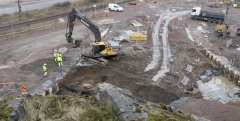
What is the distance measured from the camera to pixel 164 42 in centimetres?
3328

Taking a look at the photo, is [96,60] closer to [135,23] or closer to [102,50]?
[102,50]

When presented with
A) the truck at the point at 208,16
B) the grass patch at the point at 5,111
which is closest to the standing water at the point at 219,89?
A: the grass patch at the point at 5,111

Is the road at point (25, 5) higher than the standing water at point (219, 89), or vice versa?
the road at point (25, 5)

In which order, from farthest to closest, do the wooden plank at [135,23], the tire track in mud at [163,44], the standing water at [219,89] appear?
the wooden plank at [135,23], the tire track in mud at [163,44], the standing water at [219,89]

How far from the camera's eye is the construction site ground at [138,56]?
71.1 ft

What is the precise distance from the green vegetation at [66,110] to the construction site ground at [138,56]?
293 inches

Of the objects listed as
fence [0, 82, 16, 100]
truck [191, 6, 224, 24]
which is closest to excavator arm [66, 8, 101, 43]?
fence [0, 82, 16, 100]

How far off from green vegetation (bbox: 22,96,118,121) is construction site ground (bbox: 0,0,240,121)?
24.4 ft

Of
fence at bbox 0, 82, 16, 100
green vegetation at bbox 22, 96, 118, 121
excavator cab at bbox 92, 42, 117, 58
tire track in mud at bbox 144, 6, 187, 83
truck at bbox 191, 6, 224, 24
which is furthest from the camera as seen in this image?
truck at bbox 191, 6, 224, 24

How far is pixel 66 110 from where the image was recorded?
9.98 meters

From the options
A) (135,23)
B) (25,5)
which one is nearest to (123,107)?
(135,23)

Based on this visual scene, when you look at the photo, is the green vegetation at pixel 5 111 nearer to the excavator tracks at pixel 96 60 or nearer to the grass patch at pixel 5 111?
the grass patch at pixel 5 111

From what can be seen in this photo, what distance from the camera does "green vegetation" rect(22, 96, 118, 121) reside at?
9.29m

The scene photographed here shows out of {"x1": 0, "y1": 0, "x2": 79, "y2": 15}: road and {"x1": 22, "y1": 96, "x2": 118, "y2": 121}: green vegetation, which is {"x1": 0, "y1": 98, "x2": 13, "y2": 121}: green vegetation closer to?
{"x1": 22, "y1": 96, "x2": 118, "y2": 121}: green vegetation
